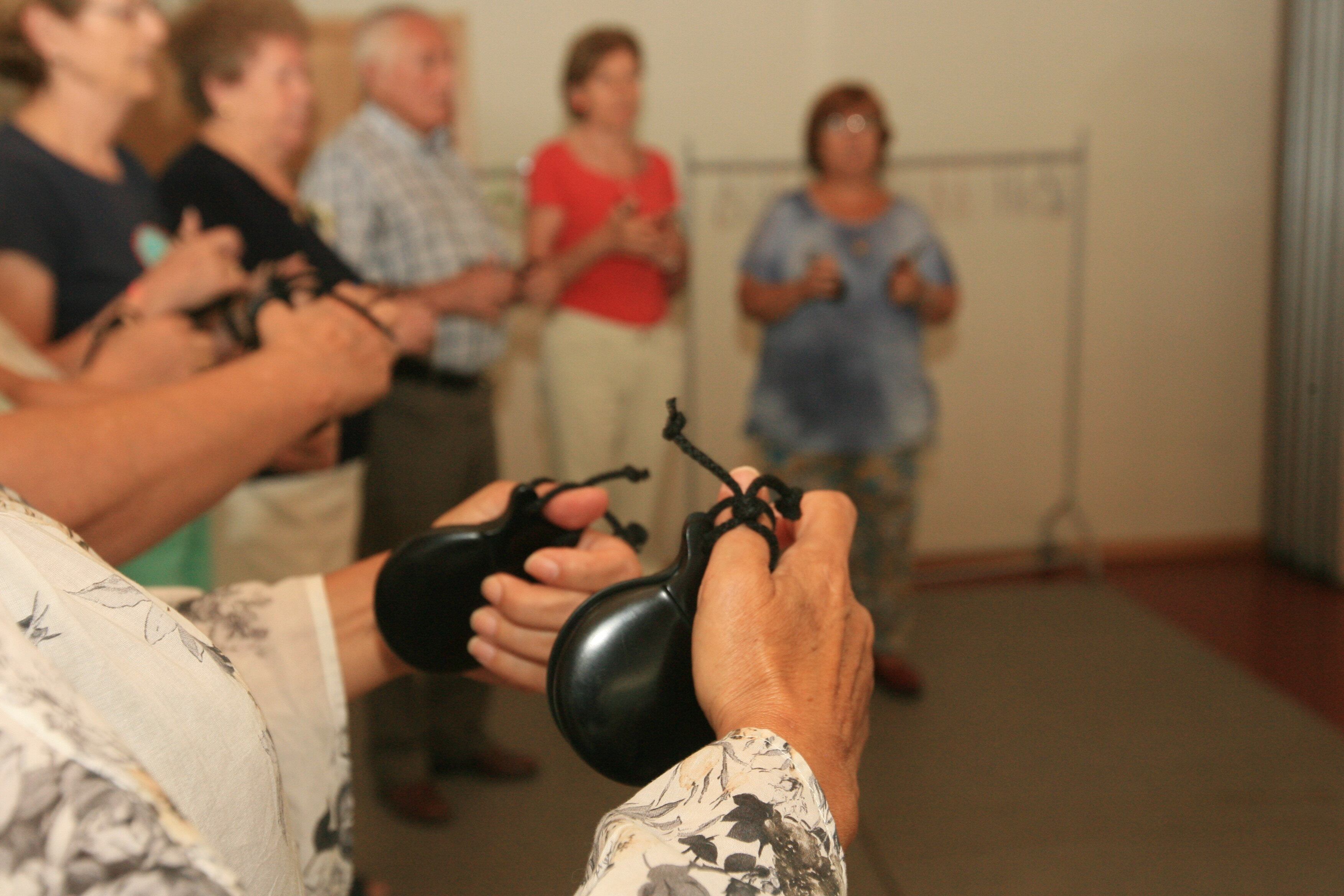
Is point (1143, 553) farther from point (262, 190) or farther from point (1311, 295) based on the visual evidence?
point (262, 190)

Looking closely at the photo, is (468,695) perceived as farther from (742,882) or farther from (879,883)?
(742,882)

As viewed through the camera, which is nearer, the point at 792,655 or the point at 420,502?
the point at 792,655

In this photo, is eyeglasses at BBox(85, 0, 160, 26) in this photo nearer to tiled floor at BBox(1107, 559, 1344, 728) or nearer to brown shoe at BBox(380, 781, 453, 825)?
brown shoe at BBox(380, 781, 453, 825)

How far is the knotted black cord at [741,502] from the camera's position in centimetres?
56

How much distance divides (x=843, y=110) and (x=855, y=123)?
1.7 inches

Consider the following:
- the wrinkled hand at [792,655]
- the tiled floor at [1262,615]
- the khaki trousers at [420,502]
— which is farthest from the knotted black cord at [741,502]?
the tiled floor at [1262,615]

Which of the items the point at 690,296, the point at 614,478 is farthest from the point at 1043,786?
the point at 690,296

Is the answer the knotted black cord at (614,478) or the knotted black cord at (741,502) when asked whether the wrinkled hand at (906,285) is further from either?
the knotted black cord at (741,502)

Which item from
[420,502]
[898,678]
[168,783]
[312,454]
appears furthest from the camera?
[898,678]

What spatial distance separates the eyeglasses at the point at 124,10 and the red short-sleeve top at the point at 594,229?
0.96 metres

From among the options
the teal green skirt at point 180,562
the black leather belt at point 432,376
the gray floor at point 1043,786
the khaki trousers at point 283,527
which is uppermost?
the black leather belt at point 432,376

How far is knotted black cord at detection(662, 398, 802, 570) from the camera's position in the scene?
0.56 m

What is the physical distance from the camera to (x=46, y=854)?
303mm

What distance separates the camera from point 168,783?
16.3 inches
